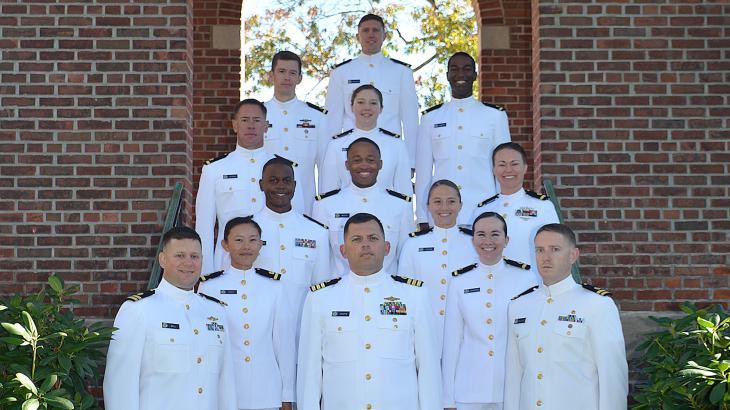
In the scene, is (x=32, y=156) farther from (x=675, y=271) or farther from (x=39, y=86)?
(x=675, y=271)

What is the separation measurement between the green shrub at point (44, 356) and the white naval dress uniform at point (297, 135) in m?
2.57

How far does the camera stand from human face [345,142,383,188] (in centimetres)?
751

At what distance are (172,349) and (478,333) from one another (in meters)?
1.76

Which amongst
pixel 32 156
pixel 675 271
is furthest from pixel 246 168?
pixel 675 271

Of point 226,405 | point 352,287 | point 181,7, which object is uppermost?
point 181,7

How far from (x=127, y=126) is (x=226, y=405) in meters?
2.49

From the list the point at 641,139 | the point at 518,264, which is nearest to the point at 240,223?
the point at 518,264

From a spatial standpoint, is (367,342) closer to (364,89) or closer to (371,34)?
(364,89)

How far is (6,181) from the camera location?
7.87 metres

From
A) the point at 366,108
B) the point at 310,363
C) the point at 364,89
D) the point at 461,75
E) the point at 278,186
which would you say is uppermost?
the point at 461,75

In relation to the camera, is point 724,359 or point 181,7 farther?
point 181,7

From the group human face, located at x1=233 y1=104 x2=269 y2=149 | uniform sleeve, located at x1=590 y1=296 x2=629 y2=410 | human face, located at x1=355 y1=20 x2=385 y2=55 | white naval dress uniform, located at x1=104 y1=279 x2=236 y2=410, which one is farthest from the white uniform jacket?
uniform sleeve, located at x1=590 y1=296 x2=629 y2=410

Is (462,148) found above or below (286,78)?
below

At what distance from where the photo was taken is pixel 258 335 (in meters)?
6.61
